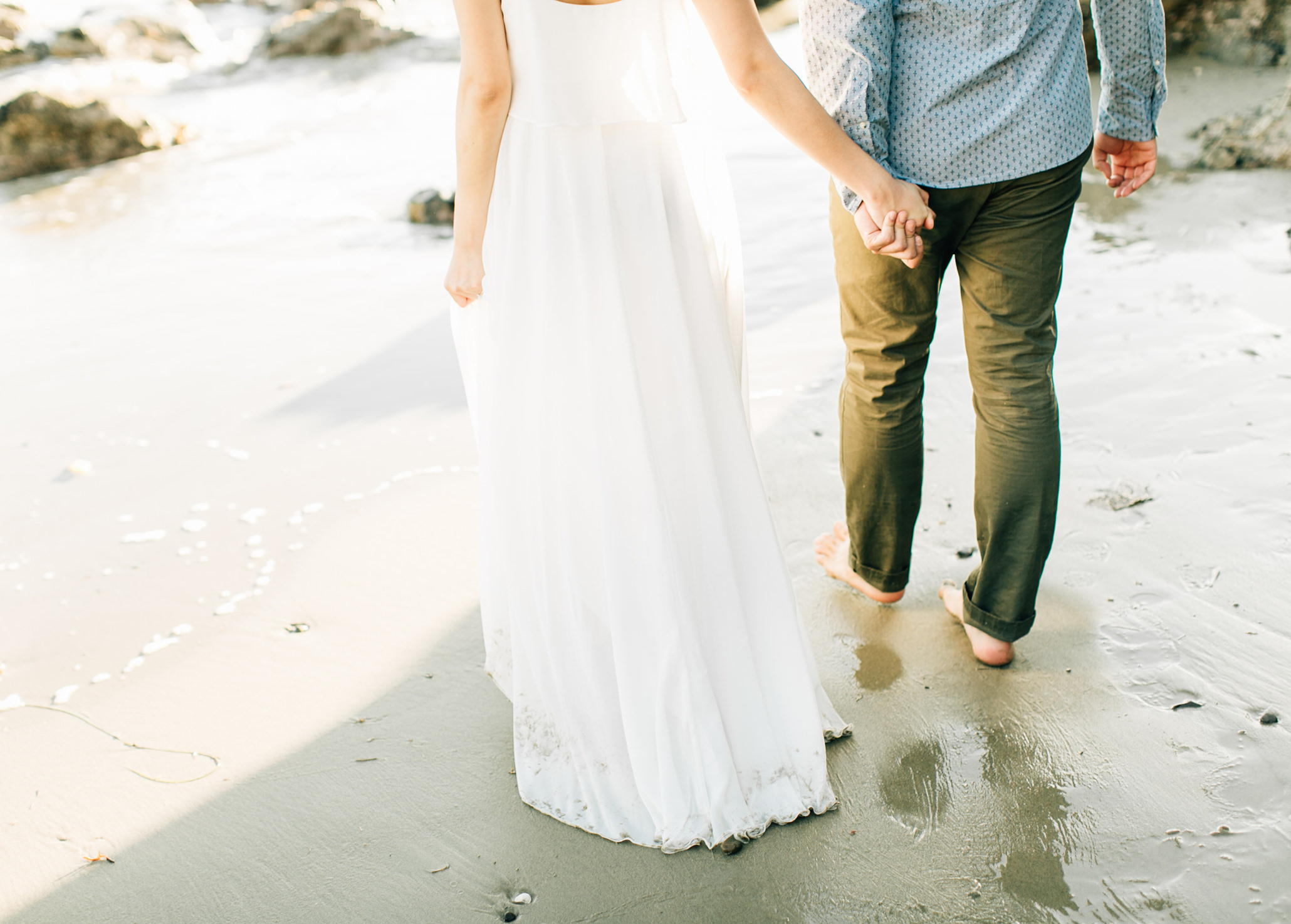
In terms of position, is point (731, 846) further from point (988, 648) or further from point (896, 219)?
point (896, 219)

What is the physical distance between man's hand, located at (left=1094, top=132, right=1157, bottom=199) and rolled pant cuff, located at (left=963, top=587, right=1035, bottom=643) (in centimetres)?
84

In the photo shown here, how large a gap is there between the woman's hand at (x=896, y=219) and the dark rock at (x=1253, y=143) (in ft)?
12.4

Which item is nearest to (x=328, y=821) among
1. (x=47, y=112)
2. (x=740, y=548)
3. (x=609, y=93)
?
(x=740, y=548)

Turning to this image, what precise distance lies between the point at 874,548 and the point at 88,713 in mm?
1701

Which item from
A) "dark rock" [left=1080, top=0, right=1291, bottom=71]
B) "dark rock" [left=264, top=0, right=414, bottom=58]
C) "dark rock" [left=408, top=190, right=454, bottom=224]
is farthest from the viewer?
"dark rock" [left=264, top=0, right=414, bottom=58]

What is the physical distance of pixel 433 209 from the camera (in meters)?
5.18

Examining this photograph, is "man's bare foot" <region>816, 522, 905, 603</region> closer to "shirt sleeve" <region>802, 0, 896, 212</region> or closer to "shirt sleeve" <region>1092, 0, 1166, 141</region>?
"shirt sleeve" <region>802, 0, 896, 212</region>

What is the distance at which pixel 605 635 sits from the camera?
1557 millimetres

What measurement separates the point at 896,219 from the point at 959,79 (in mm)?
233

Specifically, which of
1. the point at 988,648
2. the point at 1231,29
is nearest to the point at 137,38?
the point at 1231,29

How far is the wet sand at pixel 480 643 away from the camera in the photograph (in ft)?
4.92

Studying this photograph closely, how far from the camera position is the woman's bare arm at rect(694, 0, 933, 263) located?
1.35 meters

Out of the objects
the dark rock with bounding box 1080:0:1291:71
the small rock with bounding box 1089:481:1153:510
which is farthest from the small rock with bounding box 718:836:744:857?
the dark rock with bounding box 1080:0:1291:71

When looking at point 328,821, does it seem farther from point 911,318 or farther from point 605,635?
point 911,318
